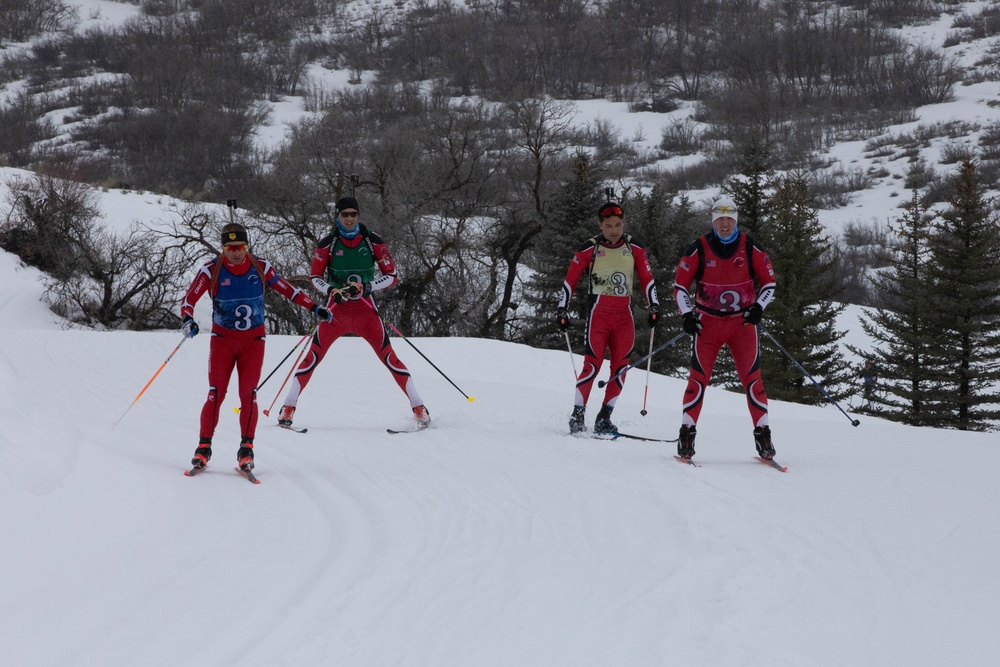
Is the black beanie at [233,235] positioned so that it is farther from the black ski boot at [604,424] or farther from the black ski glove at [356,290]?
the black ski boot at [604,424]

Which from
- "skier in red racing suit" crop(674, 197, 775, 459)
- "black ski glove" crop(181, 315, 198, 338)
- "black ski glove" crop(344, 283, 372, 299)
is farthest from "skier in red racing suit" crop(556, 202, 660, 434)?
"black ski glove" crop(181, 315, 198, 338)

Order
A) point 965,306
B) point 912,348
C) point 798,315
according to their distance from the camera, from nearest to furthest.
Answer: point 965,306 < point 912,348 < point 798,315

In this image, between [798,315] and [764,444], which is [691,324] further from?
[798,315]

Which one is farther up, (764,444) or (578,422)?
(764,444)

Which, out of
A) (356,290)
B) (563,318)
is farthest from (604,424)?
(356,290)

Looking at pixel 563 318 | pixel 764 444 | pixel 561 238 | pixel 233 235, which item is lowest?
pixel 561 238

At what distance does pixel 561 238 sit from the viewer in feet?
109

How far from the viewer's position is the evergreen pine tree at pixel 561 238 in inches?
1312

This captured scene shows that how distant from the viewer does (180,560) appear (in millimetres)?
4355

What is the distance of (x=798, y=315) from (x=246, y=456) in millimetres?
28032

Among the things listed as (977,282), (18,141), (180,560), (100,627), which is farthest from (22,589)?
(18,141)

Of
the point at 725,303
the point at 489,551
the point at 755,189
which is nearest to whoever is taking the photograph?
the point at 489,551

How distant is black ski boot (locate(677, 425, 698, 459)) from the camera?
22.2 ft

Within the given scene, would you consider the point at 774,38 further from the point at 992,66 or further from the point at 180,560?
the point at 180,560
